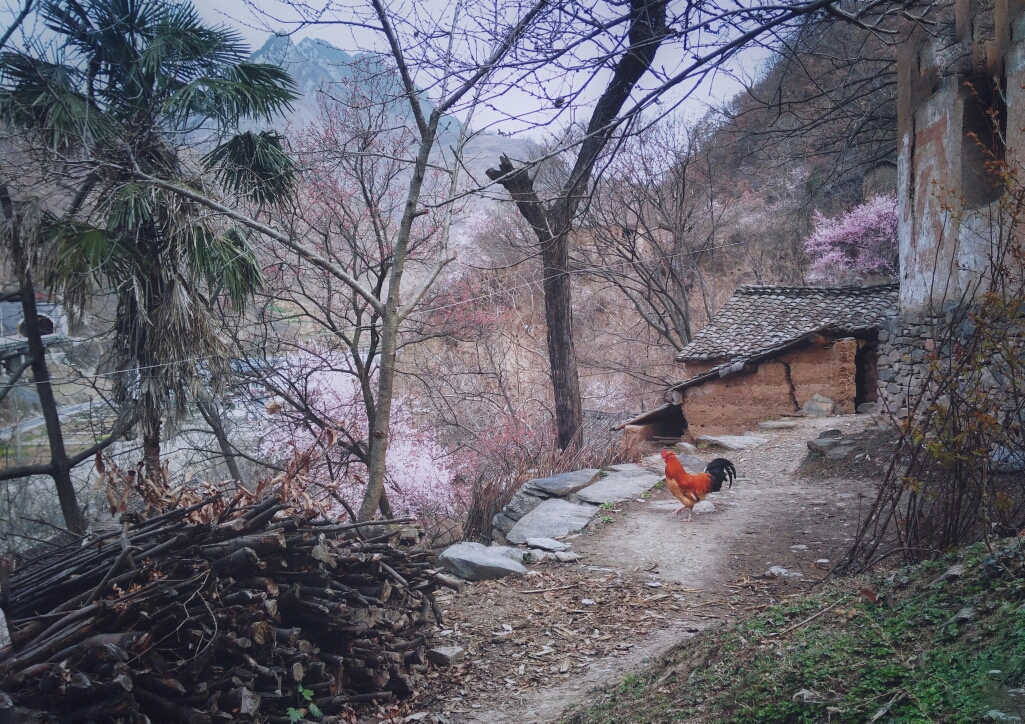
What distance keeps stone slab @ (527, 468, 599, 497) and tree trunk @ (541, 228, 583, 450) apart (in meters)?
1.63

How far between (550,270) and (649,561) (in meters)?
6.02

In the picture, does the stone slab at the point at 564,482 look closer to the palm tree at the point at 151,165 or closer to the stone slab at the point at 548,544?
the stone slab at the point at 548,544

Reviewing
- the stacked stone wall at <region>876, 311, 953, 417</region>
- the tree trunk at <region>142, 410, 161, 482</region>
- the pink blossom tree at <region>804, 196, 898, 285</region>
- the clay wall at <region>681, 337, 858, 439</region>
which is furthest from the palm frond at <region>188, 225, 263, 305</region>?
the pink blossom tree at <region>804, 196, 898, 285</region>

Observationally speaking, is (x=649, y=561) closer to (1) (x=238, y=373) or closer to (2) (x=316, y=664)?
(2) (x=316, y=664)

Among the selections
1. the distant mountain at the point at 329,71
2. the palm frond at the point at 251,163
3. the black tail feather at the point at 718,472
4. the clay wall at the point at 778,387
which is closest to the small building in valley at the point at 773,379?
the clay wall at the point at 778,387

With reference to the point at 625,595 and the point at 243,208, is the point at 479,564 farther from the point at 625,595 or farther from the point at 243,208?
the point at 243,208

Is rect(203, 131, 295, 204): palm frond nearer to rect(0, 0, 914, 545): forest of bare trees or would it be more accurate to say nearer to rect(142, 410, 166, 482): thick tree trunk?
rect(0, 0, 914, 545): forest of bare trees

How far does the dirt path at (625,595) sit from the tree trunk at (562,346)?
319 centimetres

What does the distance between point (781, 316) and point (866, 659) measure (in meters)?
14.4

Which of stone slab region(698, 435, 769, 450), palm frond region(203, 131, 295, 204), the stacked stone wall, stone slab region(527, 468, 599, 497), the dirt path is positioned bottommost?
the dirt path

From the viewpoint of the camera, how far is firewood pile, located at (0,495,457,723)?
3297 mm

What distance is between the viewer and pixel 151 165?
8773 mm

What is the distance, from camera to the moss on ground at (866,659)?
84.8 inches

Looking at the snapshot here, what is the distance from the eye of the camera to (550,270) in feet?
36.4
